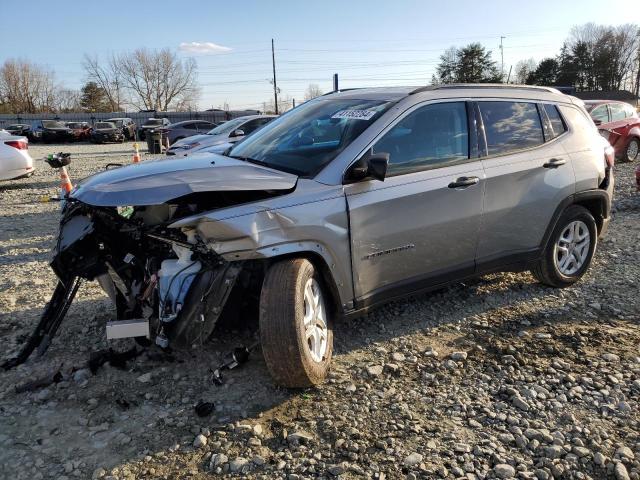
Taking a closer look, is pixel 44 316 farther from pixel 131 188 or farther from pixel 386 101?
pixel 386 101

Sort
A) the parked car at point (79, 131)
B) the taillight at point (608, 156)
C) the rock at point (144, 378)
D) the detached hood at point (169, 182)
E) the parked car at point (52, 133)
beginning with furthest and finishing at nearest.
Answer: the parked car at point (79, 131), the parked car at point (52, 133), the taillight at point (608, 156), the rock at point (144, 378), the detached hood at point (169, 182)

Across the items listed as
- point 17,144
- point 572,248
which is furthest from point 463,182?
point 17,144

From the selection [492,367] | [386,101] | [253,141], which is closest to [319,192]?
[386,101]

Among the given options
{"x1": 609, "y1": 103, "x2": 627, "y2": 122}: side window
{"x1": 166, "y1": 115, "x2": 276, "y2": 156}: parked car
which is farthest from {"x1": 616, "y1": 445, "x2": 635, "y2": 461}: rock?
{"x1": 609, "y1": 103, "x2": 627, "y2": 122}: side window

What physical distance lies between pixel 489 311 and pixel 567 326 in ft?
1.99

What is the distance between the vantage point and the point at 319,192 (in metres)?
3.31

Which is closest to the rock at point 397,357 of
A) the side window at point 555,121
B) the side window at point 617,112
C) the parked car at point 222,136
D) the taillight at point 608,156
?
the side window at point 555,121

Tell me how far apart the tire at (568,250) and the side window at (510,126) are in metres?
Answer: 0.81

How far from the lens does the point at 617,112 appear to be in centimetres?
1421

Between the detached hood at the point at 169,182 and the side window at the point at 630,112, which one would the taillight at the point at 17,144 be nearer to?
the detached hood at the point at 169,182

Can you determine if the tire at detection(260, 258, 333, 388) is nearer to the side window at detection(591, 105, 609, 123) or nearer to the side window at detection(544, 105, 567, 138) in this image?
the side window at detection(544, 105, 567, 138)

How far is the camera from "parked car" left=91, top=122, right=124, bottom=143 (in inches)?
1357

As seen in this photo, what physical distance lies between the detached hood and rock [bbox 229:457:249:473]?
1.43 metres

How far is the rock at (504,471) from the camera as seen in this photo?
2523mm
